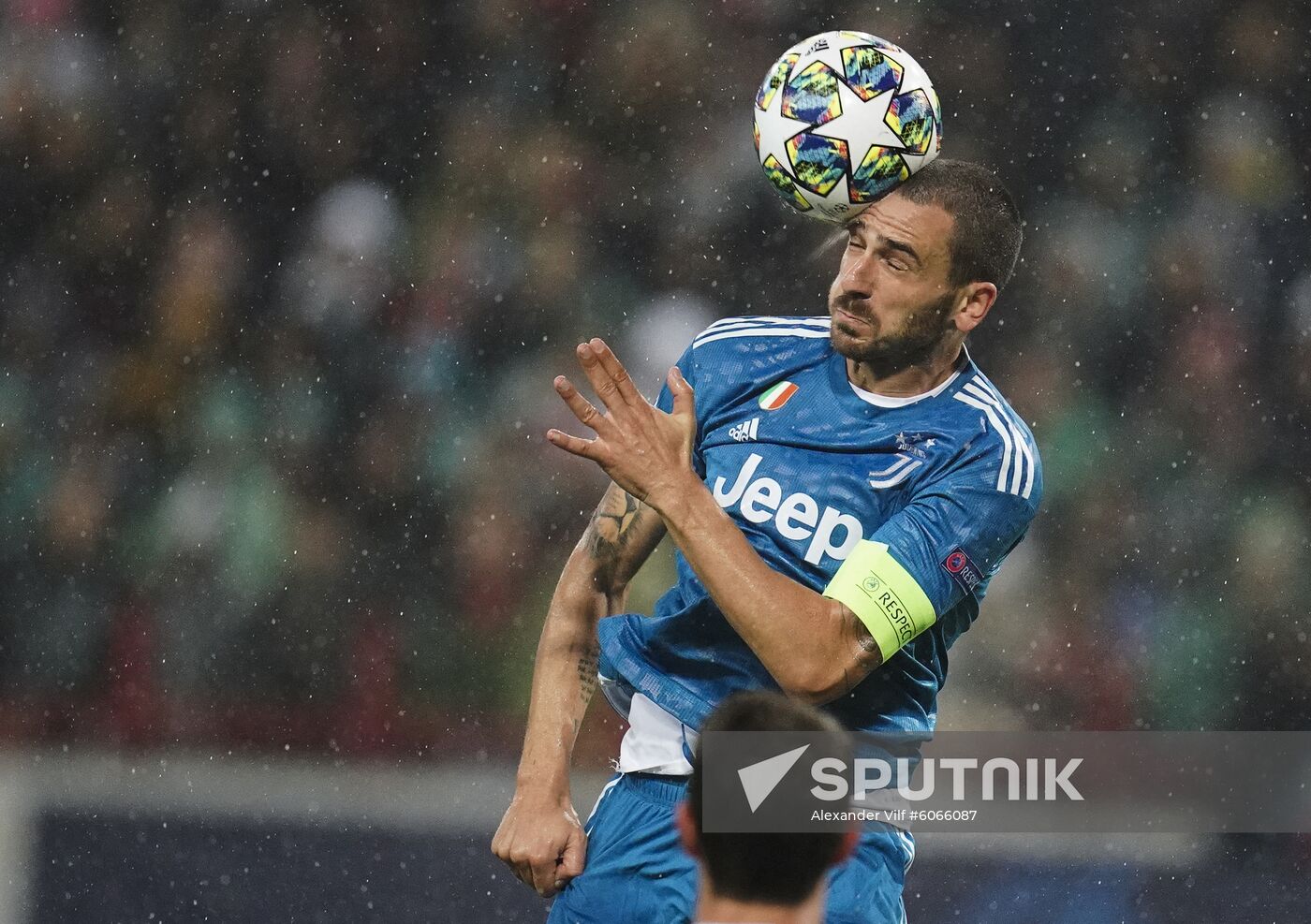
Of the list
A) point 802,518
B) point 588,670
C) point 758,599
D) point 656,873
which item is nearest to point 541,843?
point 656,873

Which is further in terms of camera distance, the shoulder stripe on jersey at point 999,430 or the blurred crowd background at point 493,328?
the blurred crowd background at point 493,328

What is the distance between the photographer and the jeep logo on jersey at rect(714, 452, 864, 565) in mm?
2451

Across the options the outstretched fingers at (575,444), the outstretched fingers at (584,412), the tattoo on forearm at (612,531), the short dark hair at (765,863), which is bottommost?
the short dark hair at (765,863)

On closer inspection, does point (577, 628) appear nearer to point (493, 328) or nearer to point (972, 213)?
point (972, 213)

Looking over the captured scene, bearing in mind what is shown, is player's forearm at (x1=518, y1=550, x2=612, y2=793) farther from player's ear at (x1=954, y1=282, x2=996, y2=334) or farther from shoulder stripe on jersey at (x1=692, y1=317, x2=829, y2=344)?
player's ear at (x1=954, y1=282, x2=996, y2=334)

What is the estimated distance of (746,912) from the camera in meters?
1.74

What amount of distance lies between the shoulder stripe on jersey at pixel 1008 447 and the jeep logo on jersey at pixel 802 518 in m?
0.24

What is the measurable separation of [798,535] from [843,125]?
717 millimetres

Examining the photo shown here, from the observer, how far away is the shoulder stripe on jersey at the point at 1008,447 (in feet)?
8.05

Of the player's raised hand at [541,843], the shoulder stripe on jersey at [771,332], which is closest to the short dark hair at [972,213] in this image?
the shoulder stripe on jersey at [771,332]

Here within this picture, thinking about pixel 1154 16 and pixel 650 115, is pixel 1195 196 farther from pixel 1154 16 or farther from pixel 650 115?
pixel 650 115
